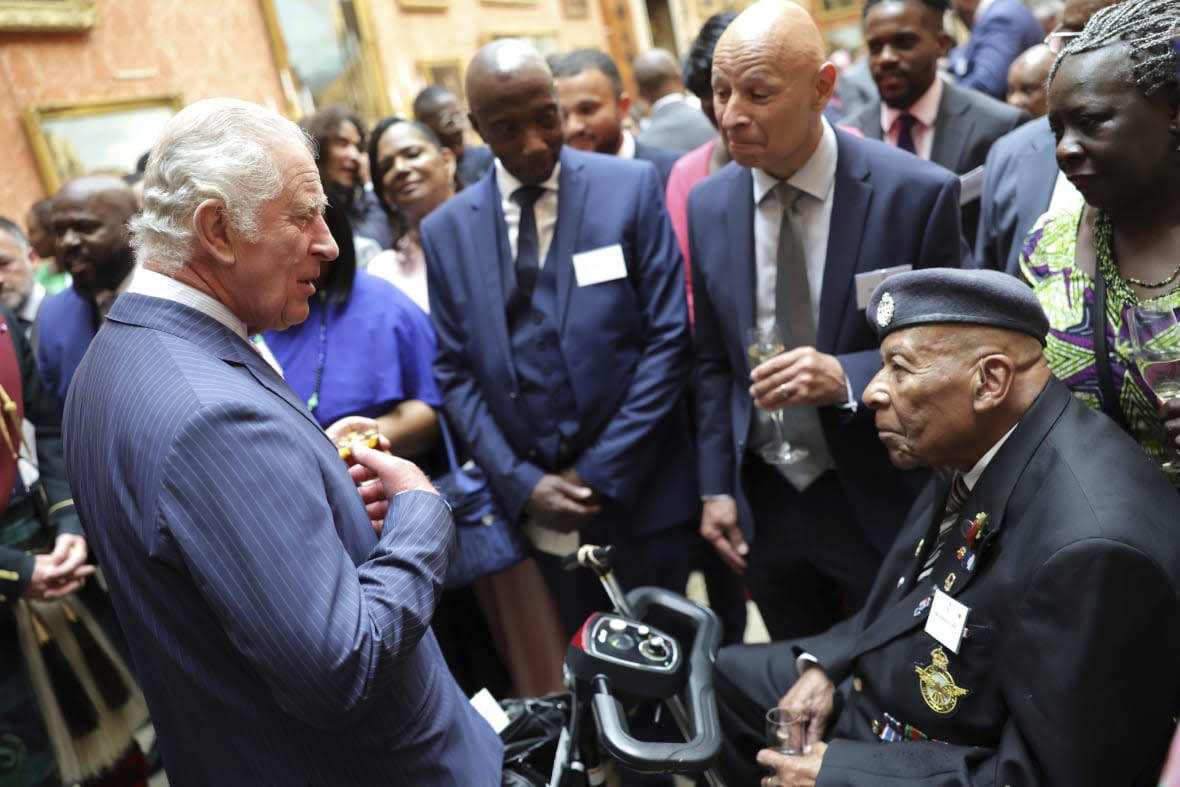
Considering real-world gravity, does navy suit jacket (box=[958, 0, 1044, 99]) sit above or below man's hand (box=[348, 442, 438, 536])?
above

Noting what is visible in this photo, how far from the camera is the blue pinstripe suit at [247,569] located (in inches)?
50.4

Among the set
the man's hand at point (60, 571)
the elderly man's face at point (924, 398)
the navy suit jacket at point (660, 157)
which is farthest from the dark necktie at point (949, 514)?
the man's hand at point (60, 571)

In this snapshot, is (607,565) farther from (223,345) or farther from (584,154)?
(584,154)

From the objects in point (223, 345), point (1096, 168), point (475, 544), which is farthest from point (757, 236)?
point (223, 345)

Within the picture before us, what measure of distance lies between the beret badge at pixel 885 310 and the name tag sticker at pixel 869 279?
0.41 meters

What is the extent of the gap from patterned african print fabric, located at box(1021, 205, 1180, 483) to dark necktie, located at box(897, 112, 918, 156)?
63.1 inches

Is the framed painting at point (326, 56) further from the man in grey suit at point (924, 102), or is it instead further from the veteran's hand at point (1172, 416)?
the veteran's hand at point (1172, 416)

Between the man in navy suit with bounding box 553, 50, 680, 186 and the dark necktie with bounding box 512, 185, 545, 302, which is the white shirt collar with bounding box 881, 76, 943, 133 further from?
the dark necktie with bounding box 512, 185, 545, 302

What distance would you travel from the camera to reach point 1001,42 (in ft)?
16.4

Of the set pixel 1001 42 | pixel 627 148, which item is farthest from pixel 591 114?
pixel 1001 42

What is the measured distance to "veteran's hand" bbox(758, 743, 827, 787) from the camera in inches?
72.3

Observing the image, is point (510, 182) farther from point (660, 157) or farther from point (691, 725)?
point (691, 725)

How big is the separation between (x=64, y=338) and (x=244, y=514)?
2.43 metres

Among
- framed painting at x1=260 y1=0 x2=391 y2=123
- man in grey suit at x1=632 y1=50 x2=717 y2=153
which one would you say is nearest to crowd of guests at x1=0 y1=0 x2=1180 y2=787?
man in grey suit at x1=632 y1=50 x2=717 y2=153
